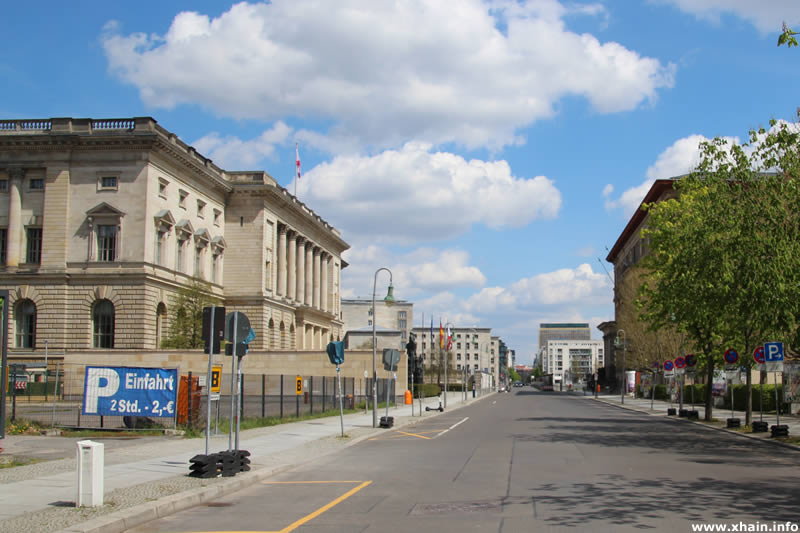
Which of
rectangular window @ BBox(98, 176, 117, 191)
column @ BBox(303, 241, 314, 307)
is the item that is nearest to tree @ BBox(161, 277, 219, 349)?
rectangular window @ BBox(98, 176, 117, 191)

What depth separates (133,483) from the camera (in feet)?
46.3

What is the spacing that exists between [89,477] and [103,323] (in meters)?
56.1

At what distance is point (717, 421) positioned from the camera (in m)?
36.8

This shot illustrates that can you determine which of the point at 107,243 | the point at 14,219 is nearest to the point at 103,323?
the point at 107,243

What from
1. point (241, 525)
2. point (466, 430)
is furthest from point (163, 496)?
point (466, 430)

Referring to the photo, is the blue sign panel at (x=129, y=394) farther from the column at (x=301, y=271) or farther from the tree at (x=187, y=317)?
the column at (x=301, y=271)

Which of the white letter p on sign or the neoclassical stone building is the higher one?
the neoclassical stone building

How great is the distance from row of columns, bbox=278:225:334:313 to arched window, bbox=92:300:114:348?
88.0ft

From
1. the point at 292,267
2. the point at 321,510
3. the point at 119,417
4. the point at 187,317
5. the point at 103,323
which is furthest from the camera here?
the point at 292,267

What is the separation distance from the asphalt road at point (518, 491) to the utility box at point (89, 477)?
1001 millimetres

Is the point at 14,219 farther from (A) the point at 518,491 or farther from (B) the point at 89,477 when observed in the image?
(A) the point at 518,491

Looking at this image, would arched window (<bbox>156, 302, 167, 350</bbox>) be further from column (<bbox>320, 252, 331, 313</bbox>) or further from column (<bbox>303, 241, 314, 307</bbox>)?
column (<bbox>320, 252, 331, 313</bbox>)

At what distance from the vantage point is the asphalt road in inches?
416

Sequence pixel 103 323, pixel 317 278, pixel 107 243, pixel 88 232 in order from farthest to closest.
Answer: pixel 317 278, pixel 107 243, pixel 103 323, pixel 88 232
